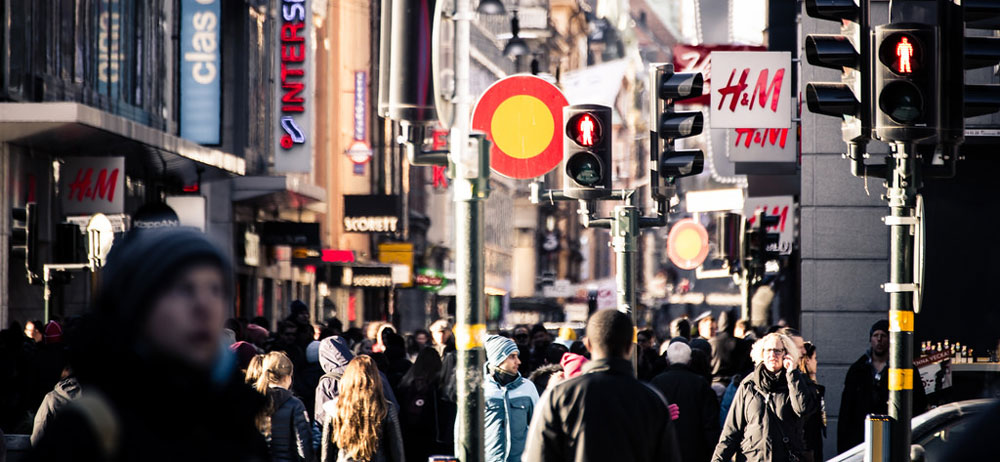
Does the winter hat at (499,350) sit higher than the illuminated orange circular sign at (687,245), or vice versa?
the illuminated orange circular sign at (687,245)

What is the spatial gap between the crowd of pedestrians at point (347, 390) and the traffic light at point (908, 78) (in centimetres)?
203

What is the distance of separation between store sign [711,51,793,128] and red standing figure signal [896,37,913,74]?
9150 millimetres

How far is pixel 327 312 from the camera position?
4994cm

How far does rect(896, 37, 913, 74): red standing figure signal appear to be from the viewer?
980cm

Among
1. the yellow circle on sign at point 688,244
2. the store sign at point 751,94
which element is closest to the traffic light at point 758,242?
the store sign at point 751,94

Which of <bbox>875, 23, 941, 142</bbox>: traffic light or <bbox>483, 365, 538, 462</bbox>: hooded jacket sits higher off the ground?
<bbox>875, 23, 941, 142</bbox>: traffic light

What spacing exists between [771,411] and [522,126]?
111 inches

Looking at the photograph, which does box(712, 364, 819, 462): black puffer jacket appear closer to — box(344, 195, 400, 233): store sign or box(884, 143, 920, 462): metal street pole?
box(884, 143, 920, 462): metal street pole

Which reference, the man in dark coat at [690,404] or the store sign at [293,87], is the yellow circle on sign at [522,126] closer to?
the man in dark coat at [690,404]

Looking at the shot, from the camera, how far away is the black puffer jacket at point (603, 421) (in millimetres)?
6625

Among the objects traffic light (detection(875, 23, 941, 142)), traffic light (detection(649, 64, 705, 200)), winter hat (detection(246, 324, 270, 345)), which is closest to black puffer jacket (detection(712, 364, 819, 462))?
traffic light (detection(875, 23, 941, 142))

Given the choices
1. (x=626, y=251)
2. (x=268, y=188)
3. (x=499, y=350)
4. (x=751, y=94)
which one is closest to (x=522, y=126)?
(x=499, y=350)

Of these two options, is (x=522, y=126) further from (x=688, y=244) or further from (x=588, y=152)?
(x=688, y=244)

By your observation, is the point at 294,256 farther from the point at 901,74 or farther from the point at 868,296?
the point at 901,74
